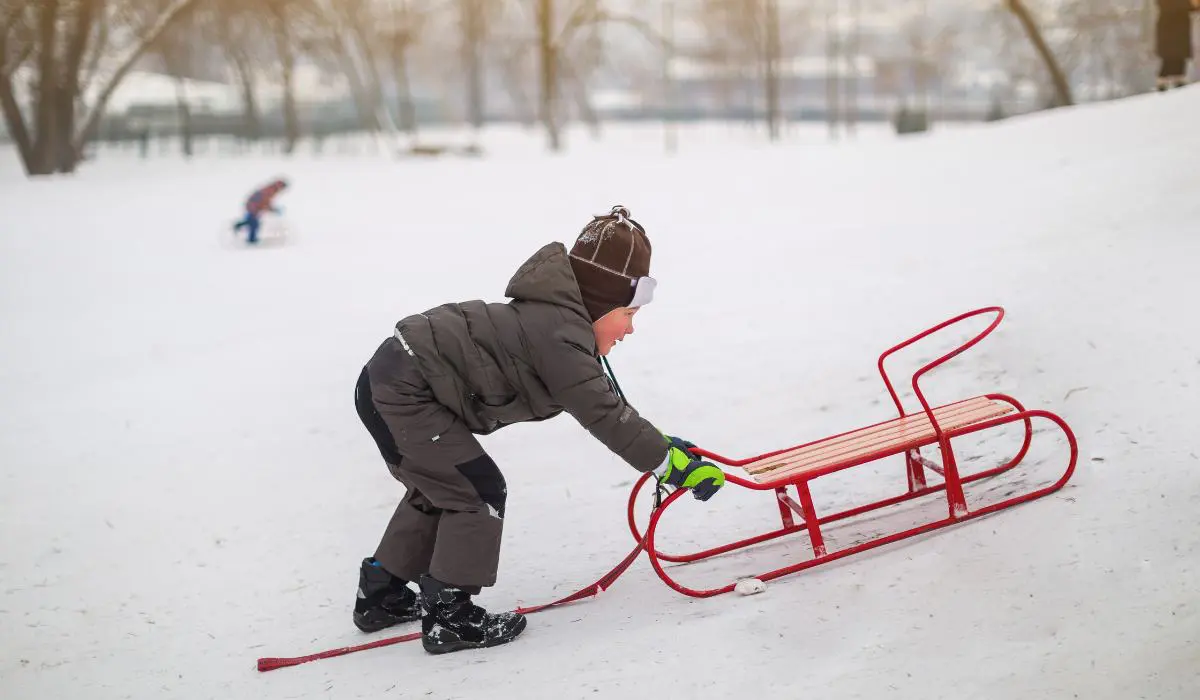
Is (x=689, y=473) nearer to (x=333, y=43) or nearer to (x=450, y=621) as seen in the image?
(x=450, y=621)

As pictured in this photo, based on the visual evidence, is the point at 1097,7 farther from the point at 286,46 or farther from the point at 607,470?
the point at 607,470

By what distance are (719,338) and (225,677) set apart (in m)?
4.04

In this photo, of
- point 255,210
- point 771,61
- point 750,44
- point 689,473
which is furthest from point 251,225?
point 750,44

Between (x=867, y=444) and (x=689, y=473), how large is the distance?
2.79ft

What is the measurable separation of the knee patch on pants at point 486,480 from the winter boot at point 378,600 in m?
0.56

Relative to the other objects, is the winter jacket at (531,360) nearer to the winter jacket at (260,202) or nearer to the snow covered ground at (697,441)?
the snow covered ground at (697,441)

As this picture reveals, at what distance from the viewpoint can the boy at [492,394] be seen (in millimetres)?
3074

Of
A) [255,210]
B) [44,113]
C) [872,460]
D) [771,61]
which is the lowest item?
[872,460]

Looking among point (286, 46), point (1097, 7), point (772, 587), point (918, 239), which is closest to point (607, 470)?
point (772, 587)

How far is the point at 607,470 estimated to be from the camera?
5094 mm

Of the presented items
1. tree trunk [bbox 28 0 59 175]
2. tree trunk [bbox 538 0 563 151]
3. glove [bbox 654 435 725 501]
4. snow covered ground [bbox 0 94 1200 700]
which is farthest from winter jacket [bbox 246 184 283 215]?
tree trunk [bbox 538 0 563 151]

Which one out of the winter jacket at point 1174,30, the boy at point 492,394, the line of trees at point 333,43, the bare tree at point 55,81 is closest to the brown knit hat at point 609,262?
the boy at point 492,394

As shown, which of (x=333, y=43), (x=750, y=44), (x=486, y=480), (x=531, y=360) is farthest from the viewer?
(x=750, y=44)

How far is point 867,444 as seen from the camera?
12.0ft
